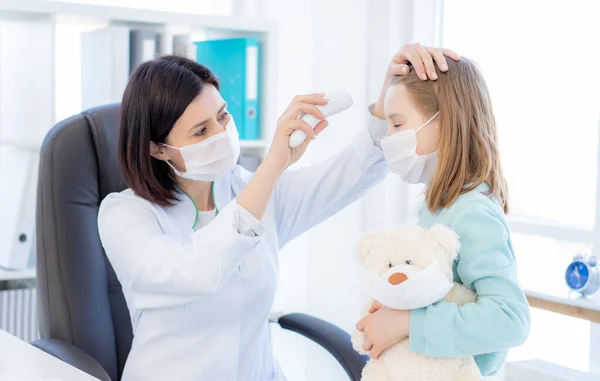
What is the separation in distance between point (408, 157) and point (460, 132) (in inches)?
4.1

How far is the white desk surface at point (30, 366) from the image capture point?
1124 millimetres

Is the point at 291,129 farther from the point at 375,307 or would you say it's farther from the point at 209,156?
the point at 375,307

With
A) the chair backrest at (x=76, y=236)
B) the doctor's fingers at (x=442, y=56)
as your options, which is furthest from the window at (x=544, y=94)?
the chair backrest at (x=76, y=236)

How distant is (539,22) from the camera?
2.20 meters

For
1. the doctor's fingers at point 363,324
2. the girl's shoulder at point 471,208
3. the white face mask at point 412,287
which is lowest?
the doctor's fingers at point 363,324

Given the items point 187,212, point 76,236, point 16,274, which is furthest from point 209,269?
point 16,274

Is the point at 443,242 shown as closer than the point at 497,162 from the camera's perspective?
Yes

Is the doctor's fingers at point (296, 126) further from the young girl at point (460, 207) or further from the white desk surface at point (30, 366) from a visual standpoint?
the white desk surface at point (30, 366)

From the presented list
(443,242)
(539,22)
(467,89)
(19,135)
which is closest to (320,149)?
(539,22)

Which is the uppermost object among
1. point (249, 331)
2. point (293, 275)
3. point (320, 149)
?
point (320, 149)

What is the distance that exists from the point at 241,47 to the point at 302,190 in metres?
0.69

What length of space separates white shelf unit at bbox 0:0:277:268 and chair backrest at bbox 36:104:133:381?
1.57 feet

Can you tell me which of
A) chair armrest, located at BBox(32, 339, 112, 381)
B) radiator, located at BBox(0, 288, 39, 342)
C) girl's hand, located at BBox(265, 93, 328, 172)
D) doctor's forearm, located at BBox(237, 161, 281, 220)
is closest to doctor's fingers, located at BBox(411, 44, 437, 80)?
girl's hand, located at BBox(265, 93, 328, 172)

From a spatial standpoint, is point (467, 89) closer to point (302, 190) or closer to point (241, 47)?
point (302, 190)
